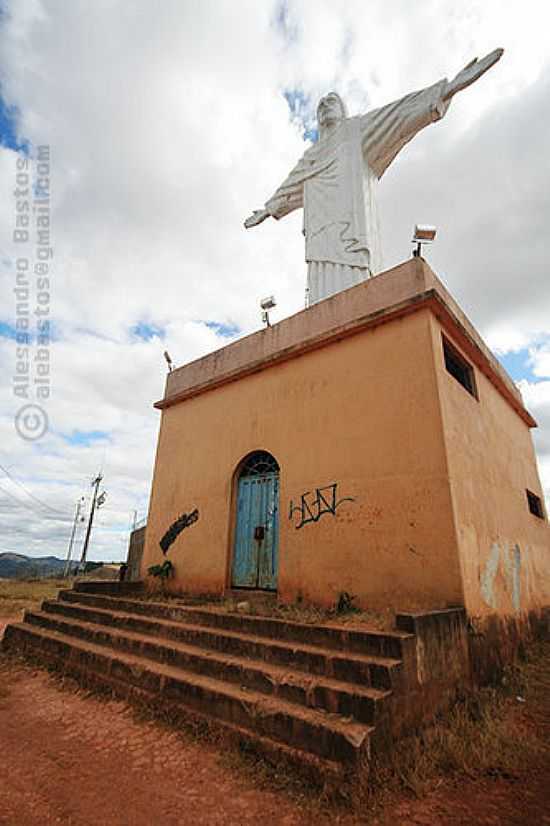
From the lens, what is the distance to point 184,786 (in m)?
2.52

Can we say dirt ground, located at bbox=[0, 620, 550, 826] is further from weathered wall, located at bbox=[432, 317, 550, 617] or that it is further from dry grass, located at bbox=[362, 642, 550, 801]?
weathered wall, located at bbox=[432, 317, 550, 617]

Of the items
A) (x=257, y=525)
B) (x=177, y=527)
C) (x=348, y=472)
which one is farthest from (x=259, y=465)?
(x=177, y=527)

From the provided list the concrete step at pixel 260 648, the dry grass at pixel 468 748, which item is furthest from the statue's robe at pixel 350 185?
the dry grass at pixel 468 748

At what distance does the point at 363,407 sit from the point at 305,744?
3508mm

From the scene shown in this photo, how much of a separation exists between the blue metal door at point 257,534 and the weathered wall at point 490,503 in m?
2.56

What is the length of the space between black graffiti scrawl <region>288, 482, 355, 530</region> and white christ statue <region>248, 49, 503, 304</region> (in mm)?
4543

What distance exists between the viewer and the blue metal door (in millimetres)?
5906

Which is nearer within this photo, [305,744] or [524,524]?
[305,744]

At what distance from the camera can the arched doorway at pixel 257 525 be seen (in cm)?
592

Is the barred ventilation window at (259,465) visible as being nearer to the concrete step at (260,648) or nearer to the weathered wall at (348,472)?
the weathered wall at (348,472)

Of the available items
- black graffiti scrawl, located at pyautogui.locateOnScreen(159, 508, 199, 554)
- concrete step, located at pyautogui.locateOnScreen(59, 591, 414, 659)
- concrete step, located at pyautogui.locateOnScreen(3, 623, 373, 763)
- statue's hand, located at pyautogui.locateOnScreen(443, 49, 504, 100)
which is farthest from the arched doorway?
statue's hand, located at pyautogui.locateOnScreen(443, 49, 504, 100)

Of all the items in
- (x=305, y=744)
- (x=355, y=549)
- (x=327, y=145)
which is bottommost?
(x=305, y=744)

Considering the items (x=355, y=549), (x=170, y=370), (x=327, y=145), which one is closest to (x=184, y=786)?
(x=355, y=549)

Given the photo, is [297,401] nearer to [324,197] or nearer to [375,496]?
[375,496]
